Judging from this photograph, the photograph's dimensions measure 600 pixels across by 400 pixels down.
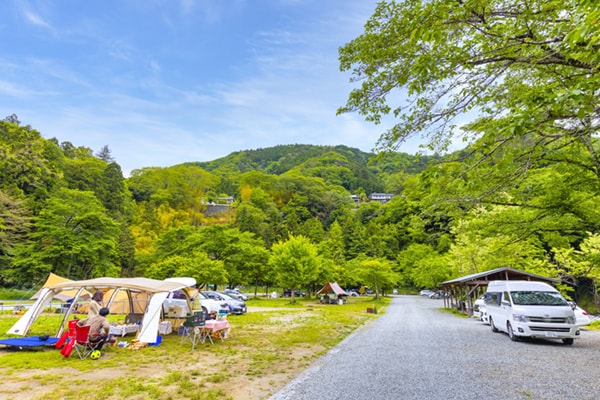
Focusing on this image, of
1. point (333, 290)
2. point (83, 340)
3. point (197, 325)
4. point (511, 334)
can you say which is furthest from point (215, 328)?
point (333, 290)

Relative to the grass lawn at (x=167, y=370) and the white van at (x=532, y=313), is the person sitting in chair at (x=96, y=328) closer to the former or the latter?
the grass lawn at (x=167, y=370)

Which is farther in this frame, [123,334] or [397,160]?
[123,334]

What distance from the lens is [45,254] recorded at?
27.0 m

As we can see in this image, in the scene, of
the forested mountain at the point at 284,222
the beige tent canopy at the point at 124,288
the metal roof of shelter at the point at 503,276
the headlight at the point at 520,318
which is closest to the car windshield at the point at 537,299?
the headlight at the point at 520,318

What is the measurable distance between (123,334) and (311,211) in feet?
216

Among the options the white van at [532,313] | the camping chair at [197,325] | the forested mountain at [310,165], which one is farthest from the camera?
the forested mountain at [310,165]

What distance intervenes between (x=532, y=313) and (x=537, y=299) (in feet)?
3.36

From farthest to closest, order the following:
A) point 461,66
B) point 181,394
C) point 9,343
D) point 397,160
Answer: point 9,343 < point 397,160 < point 181,394 < point 461,66

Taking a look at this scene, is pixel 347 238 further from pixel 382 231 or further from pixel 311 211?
pixel 311 211

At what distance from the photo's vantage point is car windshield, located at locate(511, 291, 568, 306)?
371 inches

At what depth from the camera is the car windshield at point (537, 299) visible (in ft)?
30.9

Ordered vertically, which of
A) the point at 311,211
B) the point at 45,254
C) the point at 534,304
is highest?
the point at 311,211

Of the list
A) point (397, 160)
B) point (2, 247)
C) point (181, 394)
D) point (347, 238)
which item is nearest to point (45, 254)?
point (2, 247)

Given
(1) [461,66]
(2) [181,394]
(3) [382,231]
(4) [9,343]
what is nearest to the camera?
(1) [461,66]
